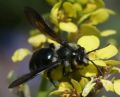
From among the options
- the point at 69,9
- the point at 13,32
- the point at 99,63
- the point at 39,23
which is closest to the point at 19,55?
the point at 39,23

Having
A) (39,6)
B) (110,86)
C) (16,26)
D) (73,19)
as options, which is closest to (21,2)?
(39,6)

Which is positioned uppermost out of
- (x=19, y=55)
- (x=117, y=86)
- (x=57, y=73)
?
(x=19, y=55)

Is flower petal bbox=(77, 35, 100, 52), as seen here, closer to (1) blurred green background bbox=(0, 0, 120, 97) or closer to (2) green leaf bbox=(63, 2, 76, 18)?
(2) green leaf bbox=(63, 2, 76, 18)

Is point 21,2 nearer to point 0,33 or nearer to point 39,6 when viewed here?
point 39,6

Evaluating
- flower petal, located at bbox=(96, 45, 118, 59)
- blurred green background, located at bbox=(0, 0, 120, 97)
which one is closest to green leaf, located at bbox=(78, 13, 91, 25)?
flower petal, located at bbox=(96, 45, 118, 59)

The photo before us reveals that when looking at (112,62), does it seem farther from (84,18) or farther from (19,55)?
(19,55)

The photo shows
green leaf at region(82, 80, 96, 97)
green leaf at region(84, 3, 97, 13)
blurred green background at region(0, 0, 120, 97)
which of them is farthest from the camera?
blurred green background at region(0, 0, 120, 97)

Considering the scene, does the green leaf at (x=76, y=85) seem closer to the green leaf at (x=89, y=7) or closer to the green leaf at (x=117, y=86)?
the green leaf at (x=117, y=86)

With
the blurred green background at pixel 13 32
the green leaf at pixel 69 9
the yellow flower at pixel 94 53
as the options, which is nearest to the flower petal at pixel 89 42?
the yellow flower at pixel 94 53
